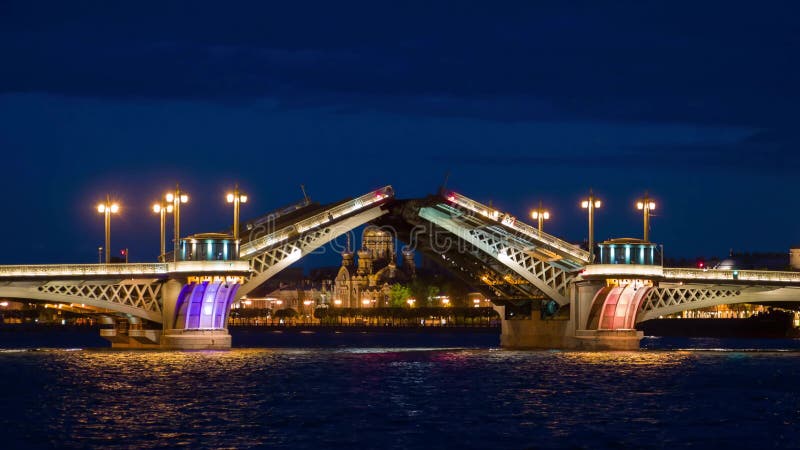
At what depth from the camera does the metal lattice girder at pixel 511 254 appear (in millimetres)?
93188

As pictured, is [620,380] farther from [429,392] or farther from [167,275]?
[167,275]

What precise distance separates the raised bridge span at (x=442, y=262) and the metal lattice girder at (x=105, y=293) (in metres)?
0.07

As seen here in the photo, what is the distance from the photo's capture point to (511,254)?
311ft

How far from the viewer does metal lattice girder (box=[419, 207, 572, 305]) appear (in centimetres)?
9319

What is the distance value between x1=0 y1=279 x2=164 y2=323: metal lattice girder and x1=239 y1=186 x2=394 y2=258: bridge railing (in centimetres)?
617

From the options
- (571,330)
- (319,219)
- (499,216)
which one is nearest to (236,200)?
(319,219)

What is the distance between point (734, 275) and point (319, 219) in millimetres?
27277

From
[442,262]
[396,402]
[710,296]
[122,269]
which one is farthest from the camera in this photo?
[442,262]

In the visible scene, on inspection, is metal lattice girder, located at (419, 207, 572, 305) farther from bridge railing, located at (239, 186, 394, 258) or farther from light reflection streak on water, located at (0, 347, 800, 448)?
light reflection streak on water, located at (0, 347, 800, 448)

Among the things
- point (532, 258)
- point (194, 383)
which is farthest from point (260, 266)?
point (194, 383)

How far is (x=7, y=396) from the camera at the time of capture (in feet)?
197

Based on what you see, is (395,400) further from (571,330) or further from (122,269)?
(571,330)

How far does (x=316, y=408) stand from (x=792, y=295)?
175 ft

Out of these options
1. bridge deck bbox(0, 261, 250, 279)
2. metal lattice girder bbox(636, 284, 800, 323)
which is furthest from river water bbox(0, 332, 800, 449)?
metal lattice girder bbox(636, 284, 800, 323)
